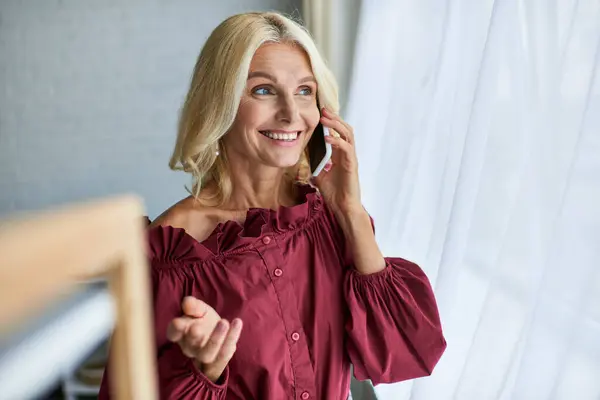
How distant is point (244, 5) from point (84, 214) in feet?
8.44

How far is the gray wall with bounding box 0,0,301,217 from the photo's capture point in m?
2.66

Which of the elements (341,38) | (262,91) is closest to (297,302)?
(262,91)

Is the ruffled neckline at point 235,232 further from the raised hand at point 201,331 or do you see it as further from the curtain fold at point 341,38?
the curtain fold at point 341,38

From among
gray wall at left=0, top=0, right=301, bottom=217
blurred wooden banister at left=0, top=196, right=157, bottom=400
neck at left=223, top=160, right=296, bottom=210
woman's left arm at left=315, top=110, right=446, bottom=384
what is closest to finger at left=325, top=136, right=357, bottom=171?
woman's left arm at left=315, top=110, right=446, bottom=384

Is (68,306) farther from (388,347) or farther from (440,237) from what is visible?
(440,237)

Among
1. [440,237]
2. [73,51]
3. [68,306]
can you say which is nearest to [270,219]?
[440,237]

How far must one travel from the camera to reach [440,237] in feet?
4.05

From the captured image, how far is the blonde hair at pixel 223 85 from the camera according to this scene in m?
0.94

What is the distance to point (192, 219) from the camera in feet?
3.31

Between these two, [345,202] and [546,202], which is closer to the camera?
[546,202]

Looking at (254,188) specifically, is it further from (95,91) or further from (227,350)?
(95,91)

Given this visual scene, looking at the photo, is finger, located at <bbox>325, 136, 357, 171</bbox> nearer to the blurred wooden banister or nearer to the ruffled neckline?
the ruffled neckline

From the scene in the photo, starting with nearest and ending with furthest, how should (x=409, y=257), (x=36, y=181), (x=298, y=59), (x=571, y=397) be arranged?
(x=571, y=397), (x=298, y=59), (x=409, y=257), (x=36, y=181)

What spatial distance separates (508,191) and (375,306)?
0.29 m
